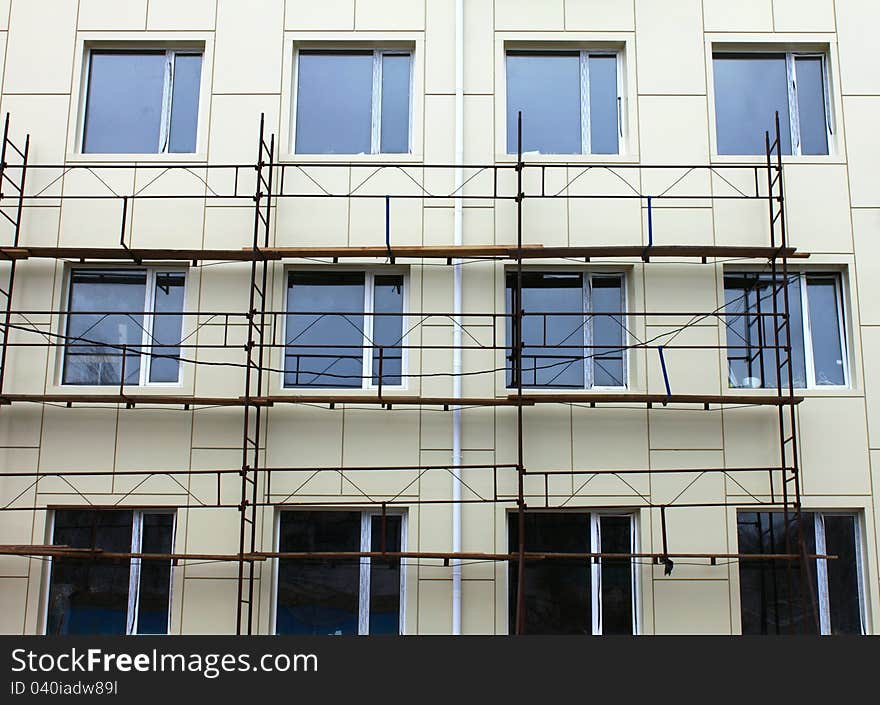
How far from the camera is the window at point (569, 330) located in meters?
11.6

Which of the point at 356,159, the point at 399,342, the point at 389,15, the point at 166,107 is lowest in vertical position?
the point at 399,342

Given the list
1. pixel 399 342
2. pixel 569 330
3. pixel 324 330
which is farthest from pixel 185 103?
pixel 569 330

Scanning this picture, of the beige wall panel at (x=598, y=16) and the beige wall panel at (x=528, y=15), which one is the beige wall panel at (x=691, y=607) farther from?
the beige wall panel at (x=528, y=15)

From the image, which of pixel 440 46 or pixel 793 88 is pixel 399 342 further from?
pixel 793 88

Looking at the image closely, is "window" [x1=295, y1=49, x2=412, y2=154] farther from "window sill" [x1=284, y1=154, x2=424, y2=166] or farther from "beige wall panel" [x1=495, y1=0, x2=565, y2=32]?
"beige wall panel" [x1=495, y1=0, x2=565, y2=32]

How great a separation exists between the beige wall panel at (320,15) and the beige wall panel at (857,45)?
621 centimetres

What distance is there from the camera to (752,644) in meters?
9.34

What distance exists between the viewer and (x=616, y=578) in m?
11.1

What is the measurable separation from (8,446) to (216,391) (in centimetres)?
248

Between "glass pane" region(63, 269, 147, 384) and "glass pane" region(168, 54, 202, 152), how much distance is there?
5.72 ft

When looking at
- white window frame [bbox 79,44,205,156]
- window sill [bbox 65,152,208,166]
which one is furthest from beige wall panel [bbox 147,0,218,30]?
window sill [bbox 65,152,208,166]

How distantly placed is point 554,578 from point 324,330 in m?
3.99

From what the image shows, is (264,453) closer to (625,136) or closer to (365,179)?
(365,179)

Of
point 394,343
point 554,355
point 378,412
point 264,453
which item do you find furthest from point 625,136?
point 264,453
